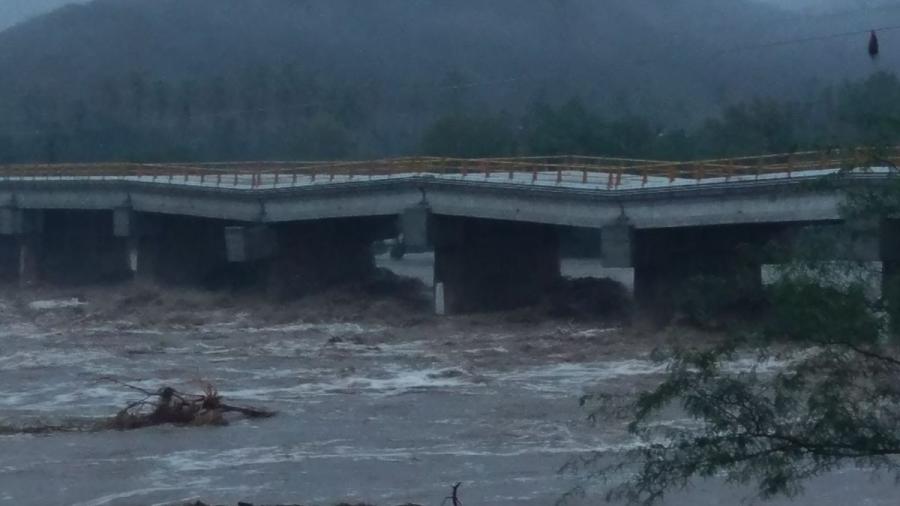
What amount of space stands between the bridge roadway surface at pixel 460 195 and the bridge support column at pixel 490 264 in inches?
53.5

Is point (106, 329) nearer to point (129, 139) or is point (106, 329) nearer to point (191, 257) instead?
point (191, 257)

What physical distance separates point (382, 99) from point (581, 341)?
76.3 meters

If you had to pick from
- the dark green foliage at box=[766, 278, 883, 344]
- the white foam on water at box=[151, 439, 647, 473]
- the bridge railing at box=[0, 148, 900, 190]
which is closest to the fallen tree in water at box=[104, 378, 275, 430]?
the white foam on water at box=[151, 439, 647, 473]

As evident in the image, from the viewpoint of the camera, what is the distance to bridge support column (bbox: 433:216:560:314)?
41781 millimetres

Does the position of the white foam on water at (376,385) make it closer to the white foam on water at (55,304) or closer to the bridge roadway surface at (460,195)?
the bridge roadway surface at (460,195)

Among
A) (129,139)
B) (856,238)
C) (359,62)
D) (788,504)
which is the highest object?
(359,62)

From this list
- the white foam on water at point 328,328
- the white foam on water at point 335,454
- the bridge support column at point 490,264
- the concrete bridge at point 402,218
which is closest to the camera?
the white foam on water at point 335,454

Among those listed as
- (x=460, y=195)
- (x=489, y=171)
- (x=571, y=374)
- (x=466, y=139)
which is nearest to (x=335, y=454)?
(x=571, y=374)

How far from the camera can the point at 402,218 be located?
137 feet

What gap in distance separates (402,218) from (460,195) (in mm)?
2235

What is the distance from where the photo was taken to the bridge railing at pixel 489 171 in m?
36.1

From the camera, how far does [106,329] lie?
4300 cm

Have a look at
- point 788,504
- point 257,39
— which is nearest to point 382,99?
point 257,39

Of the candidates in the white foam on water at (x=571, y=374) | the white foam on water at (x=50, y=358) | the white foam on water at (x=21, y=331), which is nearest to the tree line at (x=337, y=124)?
the white foam on water at (x=21, y=331)
